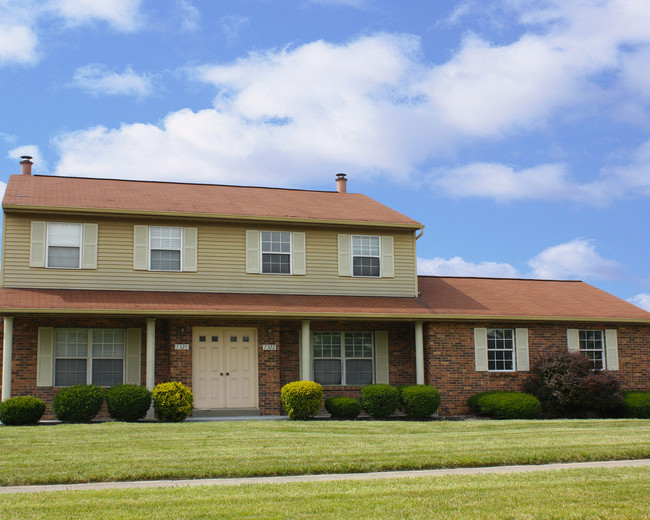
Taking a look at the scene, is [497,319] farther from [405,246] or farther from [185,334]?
[185,334]

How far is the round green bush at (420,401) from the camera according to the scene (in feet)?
64.5

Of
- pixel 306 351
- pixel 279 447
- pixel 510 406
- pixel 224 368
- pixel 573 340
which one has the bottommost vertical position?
pixel 279 447

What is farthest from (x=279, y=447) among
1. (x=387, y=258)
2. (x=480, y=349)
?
(x=387, y=258)

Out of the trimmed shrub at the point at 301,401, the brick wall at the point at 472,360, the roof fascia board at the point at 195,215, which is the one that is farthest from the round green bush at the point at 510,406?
the roof fascia board at the point at 195,215

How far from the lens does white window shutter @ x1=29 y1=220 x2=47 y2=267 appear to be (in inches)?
774

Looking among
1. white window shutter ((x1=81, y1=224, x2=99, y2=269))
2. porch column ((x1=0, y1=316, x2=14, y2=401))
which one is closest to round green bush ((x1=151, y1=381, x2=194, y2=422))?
porch column ((x1=0, y1=316, x2=14, y2=401))

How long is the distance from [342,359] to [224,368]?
134 inches

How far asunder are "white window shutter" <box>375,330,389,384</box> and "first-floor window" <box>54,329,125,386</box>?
6990 millimetres

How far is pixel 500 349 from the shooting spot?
21875 mm

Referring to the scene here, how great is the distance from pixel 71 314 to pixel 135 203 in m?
3.94

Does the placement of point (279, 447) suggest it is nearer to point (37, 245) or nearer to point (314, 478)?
point (314, 478)

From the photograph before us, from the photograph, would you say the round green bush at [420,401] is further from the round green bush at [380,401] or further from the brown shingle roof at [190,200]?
the brown shingle roof at [190,200]

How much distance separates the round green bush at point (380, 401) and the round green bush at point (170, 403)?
184 inches

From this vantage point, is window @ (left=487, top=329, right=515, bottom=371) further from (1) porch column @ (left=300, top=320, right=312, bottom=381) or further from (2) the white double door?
(2) the white double door
